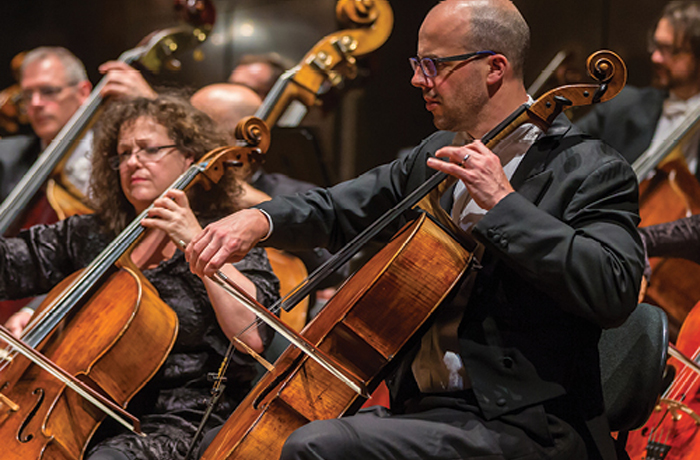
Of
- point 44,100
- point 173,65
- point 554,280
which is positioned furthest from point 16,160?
point 554,280

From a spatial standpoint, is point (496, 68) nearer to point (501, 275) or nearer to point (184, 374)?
point (501, 275)

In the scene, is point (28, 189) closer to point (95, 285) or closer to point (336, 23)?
point (95, 285)

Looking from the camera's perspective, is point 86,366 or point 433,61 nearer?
point 433,61

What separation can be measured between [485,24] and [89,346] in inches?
45.5

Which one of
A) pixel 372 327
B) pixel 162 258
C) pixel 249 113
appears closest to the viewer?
pixel 372 327

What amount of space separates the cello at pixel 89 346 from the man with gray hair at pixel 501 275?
0.41 m

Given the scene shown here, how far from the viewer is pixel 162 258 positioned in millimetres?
2176

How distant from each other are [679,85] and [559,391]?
150 cm

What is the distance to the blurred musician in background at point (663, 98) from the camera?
245 cm

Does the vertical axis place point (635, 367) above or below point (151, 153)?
below

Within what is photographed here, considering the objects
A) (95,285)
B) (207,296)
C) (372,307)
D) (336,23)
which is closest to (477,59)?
(372,307)

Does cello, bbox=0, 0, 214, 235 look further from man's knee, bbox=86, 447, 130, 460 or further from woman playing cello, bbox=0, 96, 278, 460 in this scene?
man's knee, bbox=86, 447, 130, 460

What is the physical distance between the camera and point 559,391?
1.38 metres

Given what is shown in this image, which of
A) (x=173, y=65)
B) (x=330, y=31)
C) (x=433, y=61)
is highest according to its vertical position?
(x=433, y=61)
